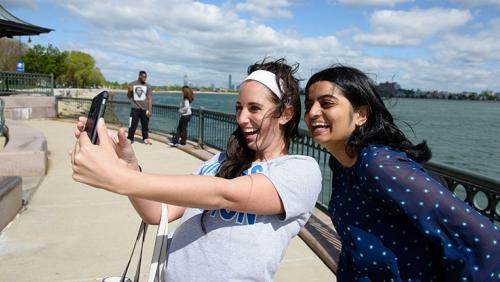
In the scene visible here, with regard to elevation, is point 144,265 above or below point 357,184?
below

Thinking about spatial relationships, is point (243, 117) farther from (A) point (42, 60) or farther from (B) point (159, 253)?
(A) point (42, 60)

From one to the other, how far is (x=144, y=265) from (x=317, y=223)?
1.93 meters

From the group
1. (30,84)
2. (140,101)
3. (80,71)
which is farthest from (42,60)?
(140,101)

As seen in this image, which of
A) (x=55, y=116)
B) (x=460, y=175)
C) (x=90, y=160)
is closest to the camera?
(x=90, y=160)

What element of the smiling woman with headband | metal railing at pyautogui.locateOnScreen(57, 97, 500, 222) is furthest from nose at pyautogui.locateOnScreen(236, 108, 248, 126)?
metal railing at pyautogui.locateOnScreen(57, 97, 500, 222)

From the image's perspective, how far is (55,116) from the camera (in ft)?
58.7

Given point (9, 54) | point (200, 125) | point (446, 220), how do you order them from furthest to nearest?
point (9, 54)
point (200, 125)
point (446, 220)

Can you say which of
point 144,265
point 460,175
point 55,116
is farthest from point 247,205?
point 55,116

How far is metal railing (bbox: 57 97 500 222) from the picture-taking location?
2465 mm

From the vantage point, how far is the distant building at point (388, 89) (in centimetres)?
166

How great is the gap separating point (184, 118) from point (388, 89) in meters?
8.67

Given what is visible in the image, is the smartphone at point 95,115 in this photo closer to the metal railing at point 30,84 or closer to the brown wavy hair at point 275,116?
the brown wavy hair at point 275,116

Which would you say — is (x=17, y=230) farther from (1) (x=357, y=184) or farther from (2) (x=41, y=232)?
(1) (x=357, y=184)

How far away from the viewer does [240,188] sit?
1.38 m
